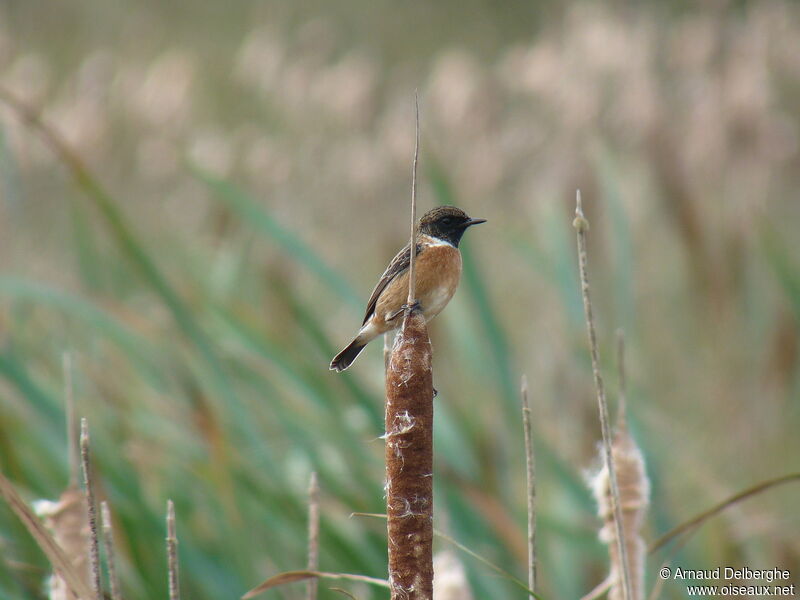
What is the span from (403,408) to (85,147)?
436 cm

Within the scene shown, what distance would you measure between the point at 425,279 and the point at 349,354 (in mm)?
220

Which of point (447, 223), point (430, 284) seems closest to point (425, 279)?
point (430, 284)

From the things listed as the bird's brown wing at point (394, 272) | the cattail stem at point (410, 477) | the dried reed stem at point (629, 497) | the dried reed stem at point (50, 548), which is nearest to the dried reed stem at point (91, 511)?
the dried reed stem at point (50, 548)

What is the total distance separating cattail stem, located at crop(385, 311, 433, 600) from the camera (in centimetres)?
115

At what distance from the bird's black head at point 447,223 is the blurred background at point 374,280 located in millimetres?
555

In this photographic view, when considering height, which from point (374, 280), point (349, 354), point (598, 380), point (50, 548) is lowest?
point (50, 548)

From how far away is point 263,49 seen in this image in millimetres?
6094

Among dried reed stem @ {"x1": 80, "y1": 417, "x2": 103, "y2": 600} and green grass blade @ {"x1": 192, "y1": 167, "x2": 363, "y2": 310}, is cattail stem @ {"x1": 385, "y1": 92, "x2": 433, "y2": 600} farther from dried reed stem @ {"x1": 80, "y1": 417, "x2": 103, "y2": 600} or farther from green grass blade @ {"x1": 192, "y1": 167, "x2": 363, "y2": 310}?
green grass blade @ {"x1": 192, "y1": 167, "x2": 363, "y2": 310}

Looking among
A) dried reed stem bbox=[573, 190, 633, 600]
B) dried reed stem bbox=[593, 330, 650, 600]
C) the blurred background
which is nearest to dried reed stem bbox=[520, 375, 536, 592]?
dried reed stem bbox=[573, 190, 633, 600]

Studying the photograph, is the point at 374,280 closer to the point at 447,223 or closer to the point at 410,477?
the point at 447,223

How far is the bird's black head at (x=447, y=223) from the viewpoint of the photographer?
184 cm

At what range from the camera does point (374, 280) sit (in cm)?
526

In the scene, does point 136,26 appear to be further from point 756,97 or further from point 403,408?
point 403,408

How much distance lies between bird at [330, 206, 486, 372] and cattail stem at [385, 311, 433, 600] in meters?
Result: 0.46
